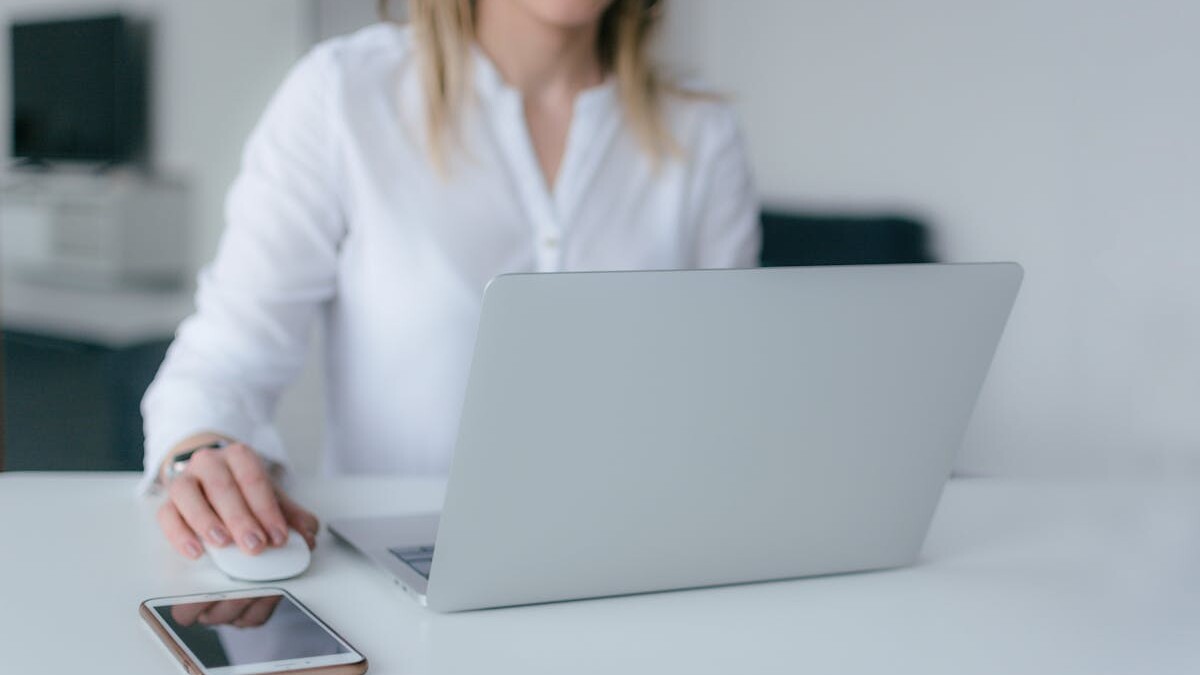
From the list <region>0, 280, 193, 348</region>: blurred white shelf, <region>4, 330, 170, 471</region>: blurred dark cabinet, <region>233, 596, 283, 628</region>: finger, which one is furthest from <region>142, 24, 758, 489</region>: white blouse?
<region>0, 280, 193, 348</region>: blurred white shelf

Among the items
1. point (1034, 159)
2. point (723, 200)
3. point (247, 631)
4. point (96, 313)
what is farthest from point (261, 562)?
point (96, 313)

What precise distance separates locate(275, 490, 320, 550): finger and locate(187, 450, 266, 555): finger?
1.3 inches

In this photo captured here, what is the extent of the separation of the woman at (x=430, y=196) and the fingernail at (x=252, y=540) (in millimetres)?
422

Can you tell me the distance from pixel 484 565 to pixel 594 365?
140 millimetres

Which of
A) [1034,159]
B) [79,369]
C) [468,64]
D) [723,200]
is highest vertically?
[468,64]

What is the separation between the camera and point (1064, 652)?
30.6 inches

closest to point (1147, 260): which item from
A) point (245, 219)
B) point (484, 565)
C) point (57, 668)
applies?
A: point (245, 219)

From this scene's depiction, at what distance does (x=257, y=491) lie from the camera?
915 mm

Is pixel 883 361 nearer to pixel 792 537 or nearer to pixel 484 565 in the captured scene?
pixel 792 537

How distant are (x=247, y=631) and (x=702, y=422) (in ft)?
0.92

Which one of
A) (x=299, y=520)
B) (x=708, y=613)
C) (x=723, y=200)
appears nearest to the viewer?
(x=708, y=613)

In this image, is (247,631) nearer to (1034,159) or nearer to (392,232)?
(392,232)

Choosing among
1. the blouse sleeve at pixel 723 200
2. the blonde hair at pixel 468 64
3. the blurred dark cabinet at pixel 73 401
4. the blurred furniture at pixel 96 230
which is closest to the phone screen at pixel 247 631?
the blonde hair at pixel 468 64

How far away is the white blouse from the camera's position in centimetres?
136
